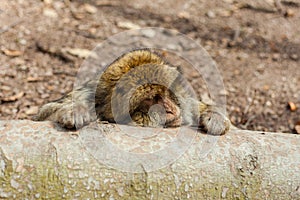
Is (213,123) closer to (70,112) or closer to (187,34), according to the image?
(70,112)

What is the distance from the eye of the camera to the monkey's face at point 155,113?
2416 mm

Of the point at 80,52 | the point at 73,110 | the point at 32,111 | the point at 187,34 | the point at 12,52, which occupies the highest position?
the point at 187,34

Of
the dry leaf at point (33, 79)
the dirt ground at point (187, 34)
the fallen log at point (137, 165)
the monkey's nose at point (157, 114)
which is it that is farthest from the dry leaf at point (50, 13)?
the fallen log at point (137, 165)

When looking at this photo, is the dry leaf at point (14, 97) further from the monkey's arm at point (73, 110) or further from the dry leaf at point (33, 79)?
the monkey's arm at point (73, 110)

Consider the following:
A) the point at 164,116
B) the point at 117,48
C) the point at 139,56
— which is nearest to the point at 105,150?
the point at 164,116

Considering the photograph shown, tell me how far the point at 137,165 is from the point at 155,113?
0.63m

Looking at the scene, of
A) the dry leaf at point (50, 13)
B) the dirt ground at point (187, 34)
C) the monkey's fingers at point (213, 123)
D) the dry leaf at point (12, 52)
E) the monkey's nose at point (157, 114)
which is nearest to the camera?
the monkey's fingers at point (213, 123)

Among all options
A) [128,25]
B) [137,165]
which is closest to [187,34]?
[128,25]

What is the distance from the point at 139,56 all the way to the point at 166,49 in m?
1.99

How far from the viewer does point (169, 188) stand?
1825 millimetres

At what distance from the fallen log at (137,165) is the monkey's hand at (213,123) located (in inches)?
3.7

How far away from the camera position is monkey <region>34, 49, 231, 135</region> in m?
2.42

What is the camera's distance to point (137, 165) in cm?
182

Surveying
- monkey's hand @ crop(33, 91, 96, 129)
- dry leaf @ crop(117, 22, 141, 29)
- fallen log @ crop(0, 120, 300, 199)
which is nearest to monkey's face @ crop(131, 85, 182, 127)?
monkey's hand @ crop(33, 91, 96, 129)
